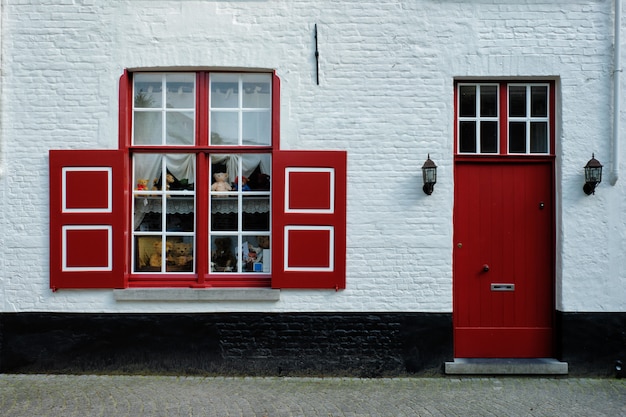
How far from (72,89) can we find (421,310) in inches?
175

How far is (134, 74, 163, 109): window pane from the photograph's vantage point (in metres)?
6.67

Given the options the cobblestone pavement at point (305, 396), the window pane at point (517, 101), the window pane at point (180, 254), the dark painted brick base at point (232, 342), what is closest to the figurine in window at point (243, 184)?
the window pane at point (180, 254)

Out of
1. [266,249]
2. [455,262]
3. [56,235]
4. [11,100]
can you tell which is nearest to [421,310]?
[455,262]

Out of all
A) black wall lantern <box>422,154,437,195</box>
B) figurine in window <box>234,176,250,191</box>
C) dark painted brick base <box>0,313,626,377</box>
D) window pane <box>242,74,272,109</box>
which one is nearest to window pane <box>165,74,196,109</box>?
window pane <box>242,74,272,109</box>

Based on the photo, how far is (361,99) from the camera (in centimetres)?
652

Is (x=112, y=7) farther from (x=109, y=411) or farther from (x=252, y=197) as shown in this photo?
(x=109, y=411)

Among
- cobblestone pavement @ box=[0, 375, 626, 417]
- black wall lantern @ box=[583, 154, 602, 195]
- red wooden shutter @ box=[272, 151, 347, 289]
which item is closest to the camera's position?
cobblestone pavement @ box=[0, 375, 626, 417]

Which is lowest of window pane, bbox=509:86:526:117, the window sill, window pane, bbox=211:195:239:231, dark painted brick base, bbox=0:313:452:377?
dark painted brick base, bbox=0:313:452:377

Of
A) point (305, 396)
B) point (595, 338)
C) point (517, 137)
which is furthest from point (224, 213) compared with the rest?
point (595, 338)

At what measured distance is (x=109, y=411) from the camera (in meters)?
5.34

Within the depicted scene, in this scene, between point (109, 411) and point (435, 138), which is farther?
point (435, 138)

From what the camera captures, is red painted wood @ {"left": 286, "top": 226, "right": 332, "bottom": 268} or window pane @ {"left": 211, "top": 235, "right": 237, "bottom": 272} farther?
window pane @ {"left": 211, "top": 235, "right": 237, "bottom": 272}

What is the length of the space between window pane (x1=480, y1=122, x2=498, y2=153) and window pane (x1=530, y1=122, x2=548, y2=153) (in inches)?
16.1

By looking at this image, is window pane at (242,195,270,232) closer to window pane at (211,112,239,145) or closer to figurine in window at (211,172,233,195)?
figurine in window at (211,172,233,195)
